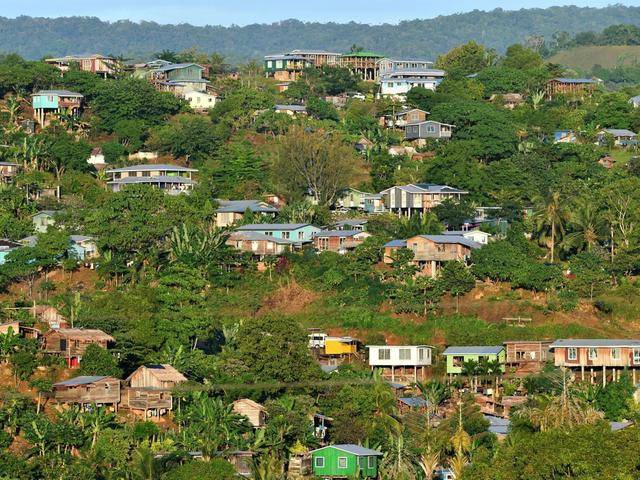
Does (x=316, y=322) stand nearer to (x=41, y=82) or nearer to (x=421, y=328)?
(x=421, y=328)

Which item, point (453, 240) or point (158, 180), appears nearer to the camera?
point (453, 240)

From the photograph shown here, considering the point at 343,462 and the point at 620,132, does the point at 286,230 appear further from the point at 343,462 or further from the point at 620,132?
the point at 620,132

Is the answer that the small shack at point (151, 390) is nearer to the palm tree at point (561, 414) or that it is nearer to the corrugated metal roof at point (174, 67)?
the palm tree at point (561, 414)

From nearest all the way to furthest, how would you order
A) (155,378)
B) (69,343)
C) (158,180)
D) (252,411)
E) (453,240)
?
(252,411)
(155,378)
(69,343)
(453,240)
(158,180)

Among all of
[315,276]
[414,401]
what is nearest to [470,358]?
[414,401]

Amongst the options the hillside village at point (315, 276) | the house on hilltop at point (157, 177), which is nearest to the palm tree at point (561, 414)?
the hillside village at point (315, 276)
